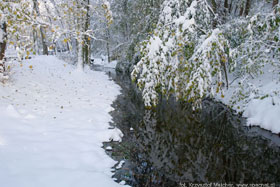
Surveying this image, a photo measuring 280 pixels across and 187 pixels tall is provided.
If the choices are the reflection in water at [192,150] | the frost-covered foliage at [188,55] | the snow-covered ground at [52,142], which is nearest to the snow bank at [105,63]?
the snow-covered ground at [52,142]

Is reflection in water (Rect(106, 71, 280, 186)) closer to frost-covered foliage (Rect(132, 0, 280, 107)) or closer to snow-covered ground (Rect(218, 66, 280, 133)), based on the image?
snow-covered ground (Rect(218, 66, 280, 133))

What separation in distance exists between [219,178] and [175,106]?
485 centimetres

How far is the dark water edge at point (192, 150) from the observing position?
3795 mm

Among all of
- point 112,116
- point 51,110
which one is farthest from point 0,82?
point 112,116

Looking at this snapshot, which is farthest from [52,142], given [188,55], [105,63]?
[105,63]

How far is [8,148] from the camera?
133 inches

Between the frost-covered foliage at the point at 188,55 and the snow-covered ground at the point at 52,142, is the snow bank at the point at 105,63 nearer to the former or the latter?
the snow-covered ground at the point at 52,142

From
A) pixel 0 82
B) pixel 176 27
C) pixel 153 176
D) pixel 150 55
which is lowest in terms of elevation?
pixel 153 176

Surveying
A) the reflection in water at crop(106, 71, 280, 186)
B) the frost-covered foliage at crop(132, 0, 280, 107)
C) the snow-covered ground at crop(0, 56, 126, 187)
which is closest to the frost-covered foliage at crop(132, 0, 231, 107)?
the frost-covered foliage at crop(132, 0, 280, 107)

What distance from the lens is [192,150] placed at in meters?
4.75

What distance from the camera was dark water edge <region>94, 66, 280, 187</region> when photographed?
3.79 meters

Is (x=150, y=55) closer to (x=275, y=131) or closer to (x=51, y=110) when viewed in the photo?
(x=51, y=110)

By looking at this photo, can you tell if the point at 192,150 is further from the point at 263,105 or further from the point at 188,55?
the point at 263,105

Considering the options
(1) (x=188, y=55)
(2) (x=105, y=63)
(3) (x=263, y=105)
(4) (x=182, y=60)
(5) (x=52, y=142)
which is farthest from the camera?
(2) (x=105, y=63)
